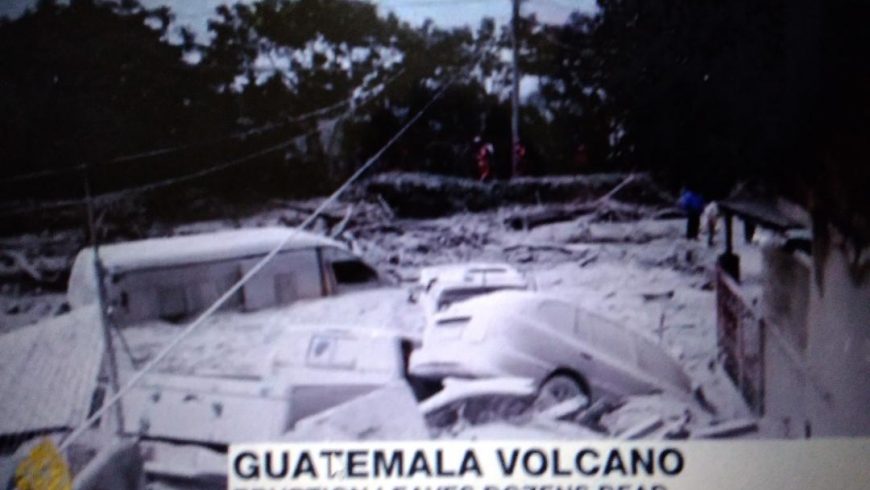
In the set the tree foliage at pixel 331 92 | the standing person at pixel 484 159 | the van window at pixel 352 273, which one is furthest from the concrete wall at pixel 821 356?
the van window at pixel 352 273

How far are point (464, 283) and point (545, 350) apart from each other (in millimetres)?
255

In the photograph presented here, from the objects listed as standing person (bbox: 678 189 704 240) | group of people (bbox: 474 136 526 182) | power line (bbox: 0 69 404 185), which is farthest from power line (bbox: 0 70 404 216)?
standing person (bbox: 678 189 704 240)

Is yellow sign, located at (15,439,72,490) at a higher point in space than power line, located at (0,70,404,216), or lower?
lower

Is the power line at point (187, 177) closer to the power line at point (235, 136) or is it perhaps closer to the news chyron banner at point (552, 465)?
the power line at point (235, 136)

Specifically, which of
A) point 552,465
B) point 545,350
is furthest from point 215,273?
point 552,465

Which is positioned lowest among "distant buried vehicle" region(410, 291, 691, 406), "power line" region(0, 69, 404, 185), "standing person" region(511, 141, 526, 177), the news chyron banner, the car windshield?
the news chyron banner

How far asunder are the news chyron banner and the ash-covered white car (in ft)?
1.13

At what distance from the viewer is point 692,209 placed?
2148 mm

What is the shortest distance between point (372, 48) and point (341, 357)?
2.51ft

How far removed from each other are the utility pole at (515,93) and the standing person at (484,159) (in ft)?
0.19

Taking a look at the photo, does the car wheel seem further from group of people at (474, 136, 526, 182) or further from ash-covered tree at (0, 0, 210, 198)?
ash-covered tree at (0, 0, 210, 198)

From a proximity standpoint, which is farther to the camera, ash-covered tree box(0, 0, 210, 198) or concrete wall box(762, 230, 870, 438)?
ash-covered tree box(0, 0, 210, 198)

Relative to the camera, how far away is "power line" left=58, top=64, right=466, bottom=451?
7.04 feet

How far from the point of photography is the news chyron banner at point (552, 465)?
6.85ft
